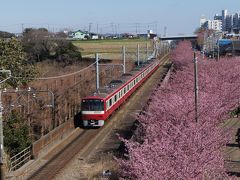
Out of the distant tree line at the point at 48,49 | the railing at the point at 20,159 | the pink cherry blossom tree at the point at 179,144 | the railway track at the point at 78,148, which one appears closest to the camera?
the pink cherry blossom tree at the point at 179,144

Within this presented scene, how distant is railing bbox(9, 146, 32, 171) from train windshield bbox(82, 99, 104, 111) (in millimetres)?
5632

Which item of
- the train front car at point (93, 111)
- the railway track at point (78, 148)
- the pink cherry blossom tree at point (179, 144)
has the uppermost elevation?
the pink cherry blossom tree at point (179, 144)

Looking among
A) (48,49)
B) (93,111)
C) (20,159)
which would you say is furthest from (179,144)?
(48,49)

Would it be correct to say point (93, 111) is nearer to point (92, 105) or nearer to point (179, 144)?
point (92, 105)

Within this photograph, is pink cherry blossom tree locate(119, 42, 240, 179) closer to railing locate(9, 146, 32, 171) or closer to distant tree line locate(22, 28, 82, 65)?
railing locate(9, 146, 32, 171)

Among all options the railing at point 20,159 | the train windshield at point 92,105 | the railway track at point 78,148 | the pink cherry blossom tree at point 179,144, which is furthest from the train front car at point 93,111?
the railing at point 20,159

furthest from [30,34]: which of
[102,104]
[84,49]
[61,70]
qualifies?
[102,104]

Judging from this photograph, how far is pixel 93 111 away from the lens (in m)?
25.0

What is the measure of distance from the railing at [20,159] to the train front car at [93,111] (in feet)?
18.2

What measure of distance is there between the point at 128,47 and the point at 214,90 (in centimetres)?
7221

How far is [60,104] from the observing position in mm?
35812

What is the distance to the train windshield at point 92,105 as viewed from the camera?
24875mm

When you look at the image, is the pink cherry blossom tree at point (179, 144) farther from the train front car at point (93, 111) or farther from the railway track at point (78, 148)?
the railway track at point (78, 148)

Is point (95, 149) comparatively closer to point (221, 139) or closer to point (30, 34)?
point (221, 139)
